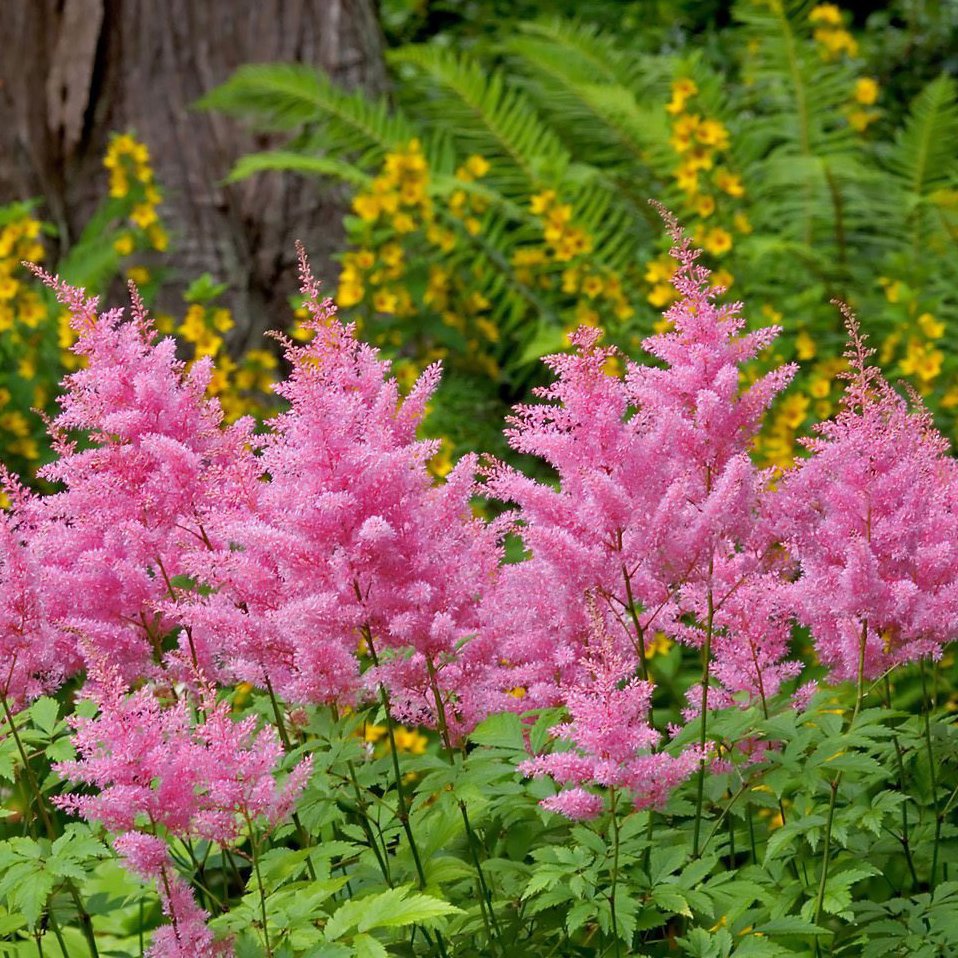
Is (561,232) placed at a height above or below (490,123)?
below

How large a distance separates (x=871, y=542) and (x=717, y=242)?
3996mm

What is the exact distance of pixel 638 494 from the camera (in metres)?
2.58

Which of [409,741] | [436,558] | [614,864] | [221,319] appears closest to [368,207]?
[221,319]

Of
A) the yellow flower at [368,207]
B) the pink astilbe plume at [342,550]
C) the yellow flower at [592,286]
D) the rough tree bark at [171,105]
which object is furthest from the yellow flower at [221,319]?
the pink astilbe plume at [342,550]

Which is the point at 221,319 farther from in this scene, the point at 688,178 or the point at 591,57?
the point at 591,57

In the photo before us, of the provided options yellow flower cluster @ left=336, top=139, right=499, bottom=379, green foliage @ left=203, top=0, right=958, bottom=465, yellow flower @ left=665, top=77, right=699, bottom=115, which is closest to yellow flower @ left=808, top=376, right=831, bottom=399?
green foliage @ left=203, top=0, right=958, bottom=465

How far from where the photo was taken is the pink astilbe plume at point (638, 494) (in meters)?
→ 2.54

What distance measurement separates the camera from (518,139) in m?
8.27

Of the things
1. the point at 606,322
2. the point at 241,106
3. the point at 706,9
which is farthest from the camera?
the point at 706,9

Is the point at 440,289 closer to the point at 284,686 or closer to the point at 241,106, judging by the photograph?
the point at 241,106

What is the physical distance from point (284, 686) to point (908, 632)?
3.55 feet

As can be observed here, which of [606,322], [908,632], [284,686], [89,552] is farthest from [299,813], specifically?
[606,322]

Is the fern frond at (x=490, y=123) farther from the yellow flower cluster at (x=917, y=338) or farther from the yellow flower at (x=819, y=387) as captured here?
the yellow flower cluster at (x=917, y=338)

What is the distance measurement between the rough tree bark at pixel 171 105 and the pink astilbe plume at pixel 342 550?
513cm
